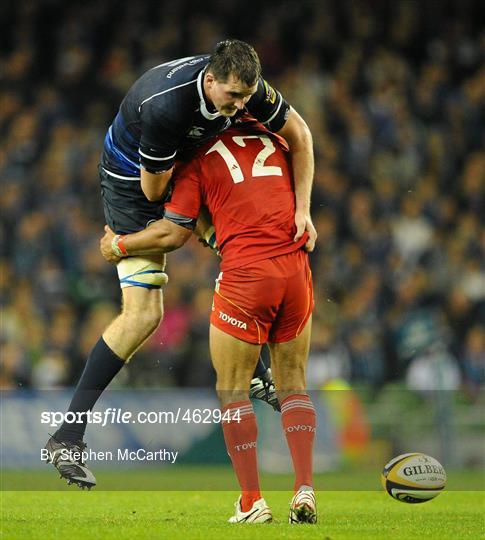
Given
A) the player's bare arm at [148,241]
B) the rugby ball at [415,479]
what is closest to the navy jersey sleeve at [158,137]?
the player's bare arm at [148,241]

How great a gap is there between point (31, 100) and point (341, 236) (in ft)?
15.4

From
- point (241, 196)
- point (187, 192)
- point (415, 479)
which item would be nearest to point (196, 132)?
point (187, 192)

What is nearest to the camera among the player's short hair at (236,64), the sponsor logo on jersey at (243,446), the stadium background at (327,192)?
the player's short hair at (236,64)

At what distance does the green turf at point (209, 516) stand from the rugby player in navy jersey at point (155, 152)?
397 mm

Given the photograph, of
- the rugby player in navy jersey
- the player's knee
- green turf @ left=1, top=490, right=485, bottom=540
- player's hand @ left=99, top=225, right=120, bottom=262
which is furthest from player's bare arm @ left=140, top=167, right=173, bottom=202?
green turf @ left=1, top=490, right=485, bottom=540

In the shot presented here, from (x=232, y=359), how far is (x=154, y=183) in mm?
1031

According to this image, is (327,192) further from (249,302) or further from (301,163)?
(249,302)

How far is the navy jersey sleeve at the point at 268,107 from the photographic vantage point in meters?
6.09

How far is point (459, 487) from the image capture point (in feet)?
28.7

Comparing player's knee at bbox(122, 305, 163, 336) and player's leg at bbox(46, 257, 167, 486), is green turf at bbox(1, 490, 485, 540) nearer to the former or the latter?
player's leg at bbox(46, 257, 167, 486)

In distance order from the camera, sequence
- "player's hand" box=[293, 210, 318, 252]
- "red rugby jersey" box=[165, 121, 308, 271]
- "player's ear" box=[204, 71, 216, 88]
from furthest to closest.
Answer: "player's hand" box=[293, 210, 318, 252], "red rugby jersey" box=[165, 121, 308, 271], "player's ear" box=[204, 71, 216, 88]

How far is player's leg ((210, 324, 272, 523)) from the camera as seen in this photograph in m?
5.86

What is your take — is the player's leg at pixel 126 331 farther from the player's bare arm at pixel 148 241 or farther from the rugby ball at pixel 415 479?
the rugby ball at pixel 415 479

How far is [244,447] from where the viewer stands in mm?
5879
